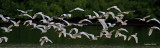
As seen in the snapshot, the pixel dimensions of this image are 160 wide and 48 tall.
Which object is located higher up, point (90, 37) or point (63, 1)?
point (63, 1)

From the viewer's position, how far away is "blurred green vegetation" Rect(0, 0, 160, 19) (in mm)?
15469

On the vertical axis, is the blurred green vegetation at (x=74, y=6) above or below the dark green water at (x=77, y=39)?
above

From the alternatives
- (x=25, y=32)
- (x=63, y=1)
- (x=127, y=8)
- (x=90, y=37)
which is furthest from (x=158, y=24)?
(x=25, y=32)

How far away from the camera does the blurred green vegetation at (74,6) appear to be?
50.8 ft

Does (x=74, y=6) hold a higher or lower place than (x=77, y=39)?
higher

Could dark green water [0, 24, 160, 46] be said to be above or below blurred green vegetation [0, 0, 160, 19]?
below

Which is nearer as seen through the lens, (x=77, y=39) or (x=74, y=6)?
(x=74, y=6)

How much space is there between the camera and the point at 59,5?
15.8 metres

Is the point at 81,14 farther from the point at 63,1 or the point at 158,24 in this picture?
the point at 158,24

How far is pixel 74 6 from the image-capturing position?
15852 mm

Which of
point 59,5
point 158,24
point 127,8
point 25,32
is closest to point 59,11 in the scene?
point 59,5

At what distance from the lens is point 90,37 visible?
16.2 m

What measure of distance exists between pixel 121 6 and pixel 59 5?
239 cm

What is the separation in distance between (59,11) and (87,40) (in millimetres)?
1618
